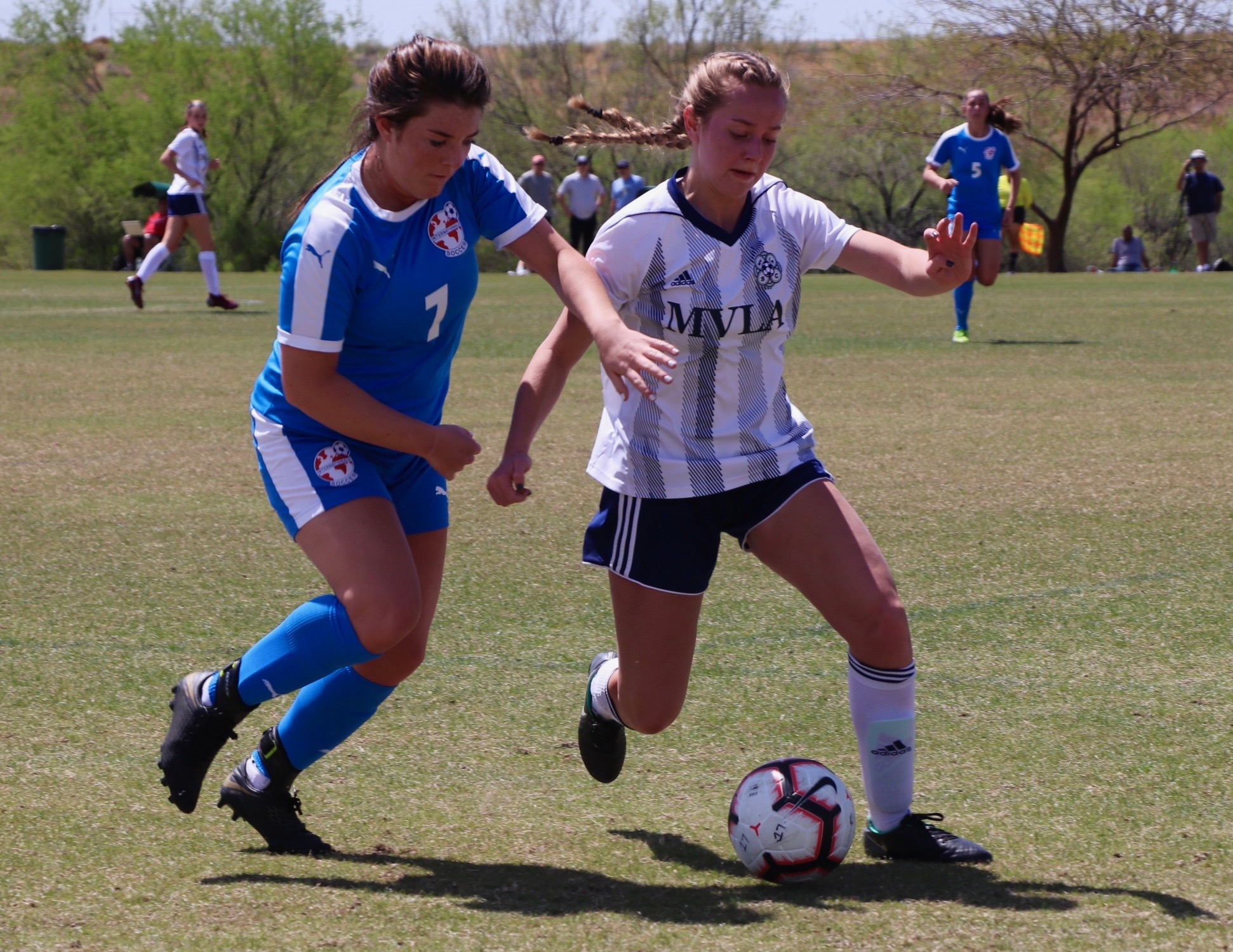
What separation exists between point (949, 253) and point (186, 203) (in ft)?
48.9

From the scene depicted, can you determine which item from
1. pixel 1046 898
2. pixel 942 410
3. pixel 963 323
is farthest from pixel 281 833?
pixel 963 323

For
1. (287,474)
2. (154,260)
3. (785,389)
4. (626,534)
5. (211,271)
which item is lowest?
(211,271)

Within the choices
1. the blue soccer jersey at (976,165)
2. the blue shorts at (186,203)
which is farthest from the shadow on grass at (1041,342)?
the blue shorts at (186,203)

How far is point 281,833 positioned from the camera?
3.54m

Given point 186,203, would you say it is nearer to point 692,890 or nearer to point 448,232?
point 448,232

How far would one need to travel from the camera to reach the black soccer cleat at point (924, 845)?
3369 millimetres

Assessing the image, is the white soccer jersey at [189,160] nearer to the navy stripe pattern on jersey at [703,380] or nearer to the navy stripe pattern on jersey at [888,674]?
the navy stripe pattern on jersey at [703,380]

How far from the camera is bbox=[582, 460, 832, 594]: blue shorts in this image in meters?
3.60

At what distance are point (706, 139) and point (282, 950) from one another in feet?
6.41

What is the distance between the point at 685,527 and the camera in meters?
3.61

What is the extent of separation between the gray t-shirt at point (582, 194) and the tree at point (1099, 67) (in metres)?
14.7

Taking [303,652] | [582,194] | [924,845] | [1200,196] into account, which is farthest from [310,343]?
[1200,196]

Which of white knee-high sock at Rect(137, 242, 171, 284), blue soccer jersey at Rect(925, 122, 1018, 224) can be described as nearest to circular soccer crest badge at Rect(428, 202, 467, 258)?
blue soccer jersey at Rect(925, 122, 1018, 224)

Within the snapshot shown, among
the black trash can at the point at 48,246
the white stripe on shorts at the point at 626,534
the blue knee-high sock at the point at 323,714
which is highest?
the white stripe on shorts at the point at 626,534
